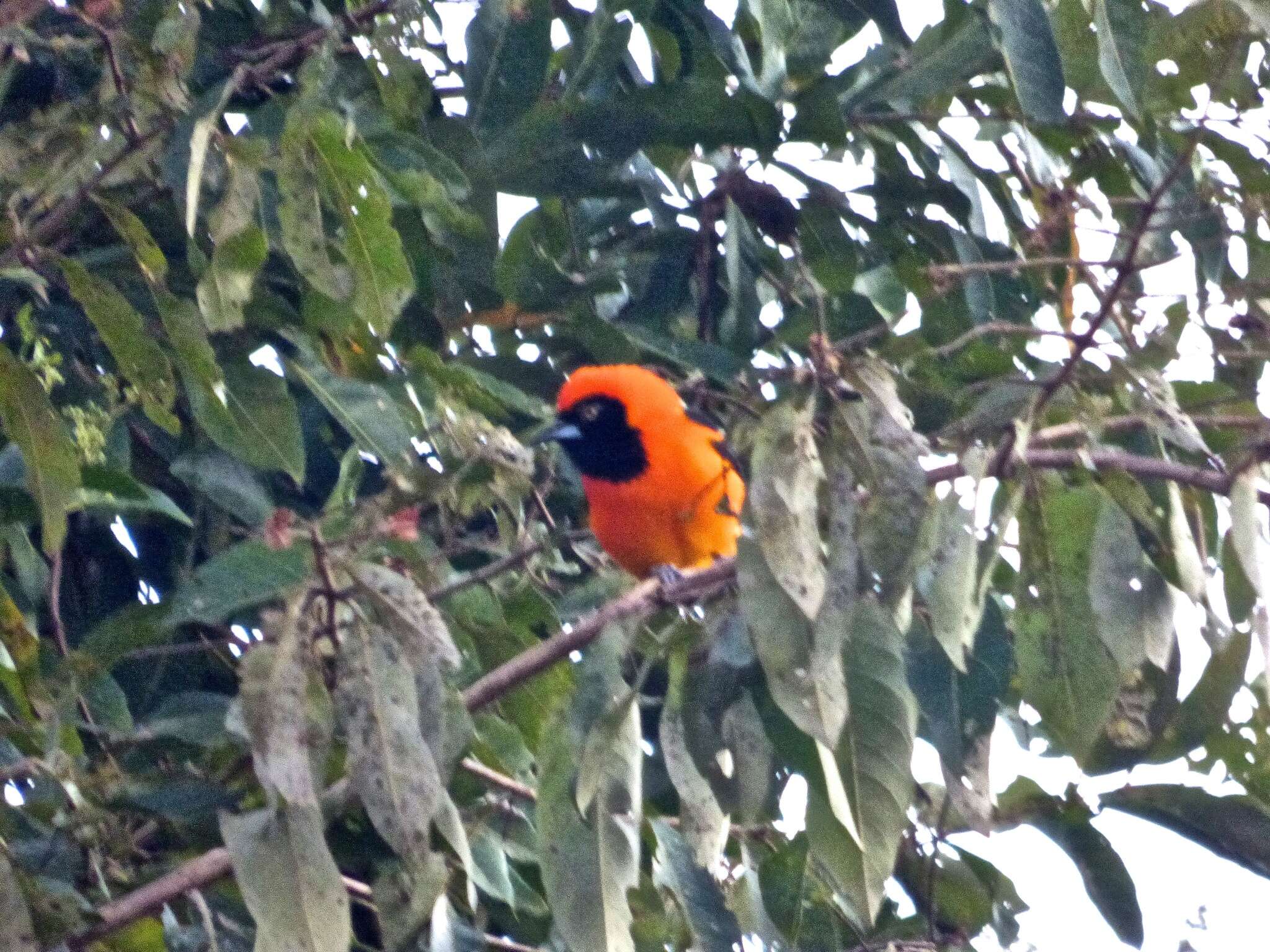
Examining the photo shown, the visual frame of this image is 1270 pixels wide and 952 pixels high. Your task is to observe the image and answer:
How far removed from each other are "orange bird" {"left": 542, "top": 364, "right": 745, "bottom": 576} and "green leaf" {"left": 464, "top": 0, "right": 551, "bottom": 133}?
2.86ft

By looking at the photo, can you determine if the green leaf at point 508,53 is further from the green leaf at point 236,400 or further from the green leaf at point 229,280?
the green leaf at point 229,280

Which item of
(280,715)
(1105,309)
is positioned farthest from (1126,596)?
(280,715)

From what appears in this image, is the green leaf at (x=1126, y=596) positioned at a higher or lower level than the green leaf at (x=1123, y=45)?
lower

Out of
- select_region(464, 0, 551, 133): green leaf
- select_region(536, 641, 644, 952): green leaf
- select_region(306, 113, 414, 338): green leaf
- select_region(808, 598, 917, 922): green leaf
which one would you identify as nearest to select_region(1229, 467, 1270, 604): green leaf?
select_region(808, 598, 917, 922): green leaf

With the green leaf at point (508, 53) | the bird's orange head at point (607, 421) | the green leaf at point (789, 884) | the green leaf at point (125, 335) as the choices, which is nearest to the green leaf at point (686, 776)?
the green leaf at point (789, 884)

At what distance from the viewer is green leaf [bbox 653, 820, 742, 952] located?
274cm

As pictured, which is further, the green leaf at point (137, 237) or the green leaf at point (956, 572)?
the green leaf at point (137, 237)

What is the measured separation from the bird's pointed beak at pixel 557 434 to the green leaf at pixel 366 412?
40.3 inches

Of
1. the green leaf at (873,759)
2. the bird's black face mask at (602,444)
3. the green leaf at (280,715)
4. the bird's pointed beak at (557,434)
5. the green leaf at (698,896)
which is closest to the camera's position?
the green leaf at (280,715)

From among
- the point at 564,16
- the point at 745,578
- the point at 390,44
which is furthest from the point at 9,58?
the point at 745,578

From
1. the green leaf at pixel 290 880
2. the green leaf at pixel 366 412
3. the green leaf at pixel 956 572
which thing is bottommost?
the green leaf at pixel 290 880

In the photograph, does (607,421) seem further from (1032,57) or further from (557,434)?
(1032,57)

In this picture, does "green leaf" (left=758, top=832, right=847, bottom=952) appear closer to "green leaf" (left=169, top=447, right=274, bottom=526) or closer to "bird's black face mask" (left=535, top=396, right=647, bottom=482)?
"green leaf" (left=169, top=447, right=274, bottom=526)

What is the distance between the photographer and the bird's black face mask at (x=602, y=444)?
4.93m
